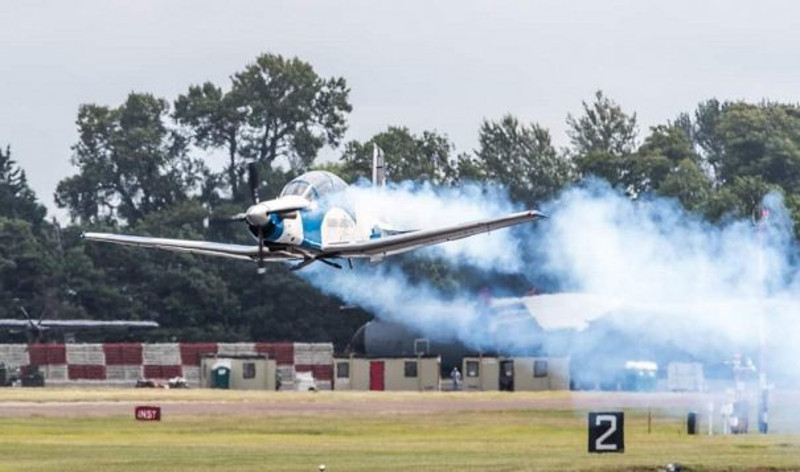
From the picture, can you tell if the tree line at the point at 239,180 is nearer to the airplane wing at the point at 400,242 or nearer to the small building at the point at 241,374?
the small building at the point at 241,374

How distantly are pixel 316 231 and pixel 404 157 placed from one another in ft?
234

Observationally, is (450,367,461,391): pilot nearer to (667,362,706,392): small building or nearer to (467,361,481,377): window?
(467,361,481,377): window

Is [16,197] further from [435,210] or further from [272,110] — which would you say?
[435,210]

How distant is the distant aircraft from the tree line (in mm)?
2890

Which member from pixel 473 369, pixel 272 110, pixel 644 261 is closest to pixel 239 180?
pixel 272 110

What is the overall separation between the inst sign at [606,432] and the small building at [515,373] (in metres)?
50.9

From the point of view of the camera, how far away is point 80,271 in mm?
144125

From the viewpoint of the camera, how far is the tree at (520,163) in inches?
A: 4946

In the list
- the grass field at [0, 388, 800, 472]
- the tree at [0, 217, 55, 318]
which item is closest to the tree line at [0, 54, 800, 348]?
the tree at [0, 217, 55, 318]

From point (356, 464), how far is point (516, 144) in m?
93.3

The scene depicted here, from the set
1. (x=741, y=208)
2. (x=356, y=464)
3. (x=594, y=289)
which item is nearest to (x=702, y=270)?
(x=594, y=289)

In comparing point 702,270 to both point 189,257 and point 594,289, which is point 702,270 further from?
point 189,257

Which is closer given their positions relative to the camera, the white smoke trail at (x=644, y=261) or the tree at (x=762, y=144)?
the white smoke trail at (x=644, y=261)

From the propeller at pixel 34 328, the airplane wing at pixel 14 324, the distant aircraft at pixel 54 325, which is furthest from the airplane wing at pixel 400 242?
the propeller at pixel 34 328
